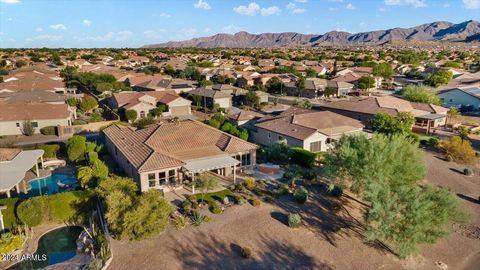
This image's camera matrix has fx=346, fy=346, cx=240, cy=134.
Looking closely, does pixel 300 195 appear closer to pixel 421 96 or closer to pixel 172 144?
pixel 172 144

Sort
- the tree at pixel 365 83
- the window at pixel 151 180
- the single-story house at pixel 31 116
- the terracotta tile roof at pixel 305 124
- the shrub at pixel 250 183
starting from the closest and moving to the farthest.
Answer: the window at pixel 151 180 < the shrub at pixel 250 183 < the terracotta tile roof at pixel 305 124 < the single-story house at pixel 31 116 < the tree at pixel 365 83

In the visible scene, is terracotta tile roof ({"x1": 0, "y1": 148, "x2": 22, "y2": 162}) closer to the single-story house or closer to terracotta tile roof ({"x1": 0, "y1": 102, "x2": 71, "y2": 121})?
the single-story house

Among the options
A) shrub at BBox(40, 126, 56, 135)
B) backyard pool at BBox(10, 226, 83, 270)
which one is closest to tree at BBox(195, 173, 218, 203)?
backyard pool at BBox(10, 226, 83, 270)

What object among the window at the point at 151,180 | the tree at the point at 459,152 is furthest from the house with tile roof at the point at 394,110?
the window at the point at 151,180

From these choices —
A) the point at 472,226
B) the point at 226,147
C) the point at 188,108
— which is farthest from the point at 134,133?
the point at 472,226

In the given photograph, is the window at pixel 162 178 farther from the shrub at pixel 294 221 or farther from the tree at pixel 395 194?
the tree at pixel 395 194
